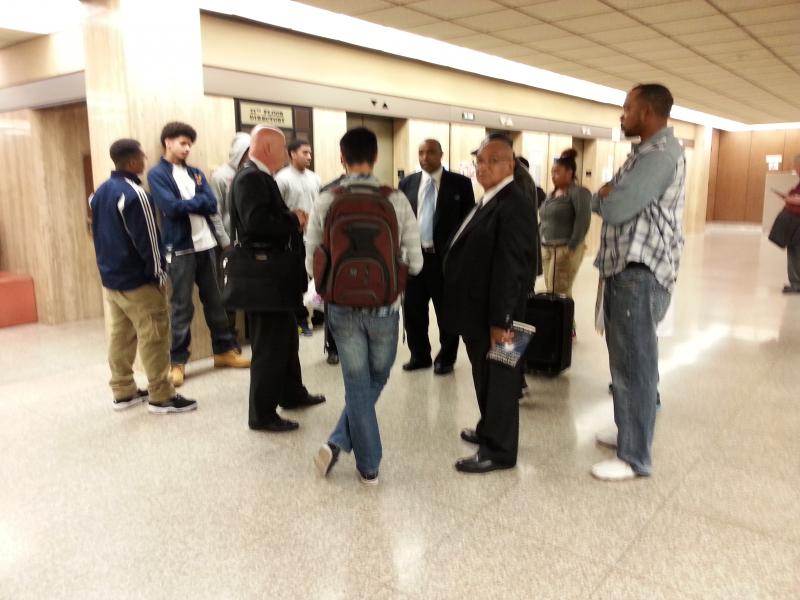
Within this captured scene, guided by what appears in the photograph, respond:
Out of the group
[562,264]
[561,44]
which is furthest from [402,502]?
[561,44]

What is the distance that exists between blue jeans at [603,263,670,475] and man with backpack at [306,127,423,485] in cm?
98

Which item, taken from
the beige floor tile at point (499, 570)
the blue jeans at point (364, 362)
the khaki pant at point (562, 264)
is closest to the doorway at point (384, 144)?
the khaki pant at point (562, 264)

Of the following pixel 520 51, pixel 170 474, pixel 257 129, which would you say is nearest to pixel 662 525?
pixel 170 474

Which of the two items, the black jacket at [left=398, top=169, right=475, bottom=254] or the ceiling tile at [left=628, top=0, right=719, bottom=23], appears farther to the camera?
the ceiling tile at [left=628, top=0, right=719, bottom=23]

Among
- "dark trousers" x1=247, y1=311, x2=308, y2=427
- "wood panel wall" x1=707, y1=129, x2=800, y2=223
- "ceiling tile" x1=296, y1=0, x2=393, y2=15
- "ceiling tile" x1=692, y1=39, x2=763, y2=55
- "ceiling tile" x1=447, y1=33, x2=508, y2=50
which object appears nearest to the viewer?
"dark trousers" x1=247, y1=311, x2=308, y2=427

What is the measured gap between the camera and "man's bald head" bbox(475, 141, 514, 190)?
9.86 feet

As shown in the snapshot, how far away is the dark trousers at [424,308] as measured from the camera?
4723 millimetres

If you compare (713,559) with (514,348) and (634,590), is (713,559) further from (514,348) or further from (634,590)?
(514,348)

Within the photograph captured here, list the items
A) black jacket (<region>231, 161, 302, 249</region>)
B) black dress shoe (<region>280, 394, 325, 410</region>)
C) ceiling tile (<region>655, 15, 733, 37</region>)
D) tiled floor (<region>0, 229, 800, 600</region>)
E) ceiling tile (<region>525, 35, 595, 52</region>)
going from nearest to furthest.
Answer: tiled floor (<region>0, 229, 800, 600</region>) → black jacket (<region>231, 161, 302, 249</region>) → black dress shoe (<region>280, 394, 325, 410</region>) → ceiling tile (<region>655, 15, 733, 37</region>) → ceiling tile (<region>525, 35, 595, 52</region>)

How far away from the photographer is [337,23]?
6.42 metres

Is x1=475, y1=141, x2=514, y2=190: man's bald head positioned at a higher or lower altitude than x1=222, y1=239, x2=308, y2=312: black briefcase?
higher

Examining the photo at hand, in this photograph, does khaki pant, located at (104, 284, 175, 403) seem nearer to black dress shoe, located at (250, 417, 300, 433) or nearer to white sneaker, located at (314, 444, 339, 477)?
black dress shoe, located at (250, 417, 300, 433)

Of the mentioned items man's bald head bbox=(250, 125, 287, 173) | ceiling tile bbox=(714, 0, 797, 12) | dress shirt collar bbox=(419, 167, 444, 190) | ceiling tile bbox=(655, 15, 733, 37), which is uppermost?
ceiling tile bbox=(655, 15, 733, 37)

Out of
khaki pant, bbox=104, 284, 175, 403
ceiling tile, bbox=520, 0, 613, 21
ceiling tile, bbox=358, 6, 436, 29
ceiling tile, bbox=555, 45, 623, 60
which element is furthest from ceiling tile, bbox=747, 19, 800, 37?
khaki pant, bbox=104, 284, 175, 403
